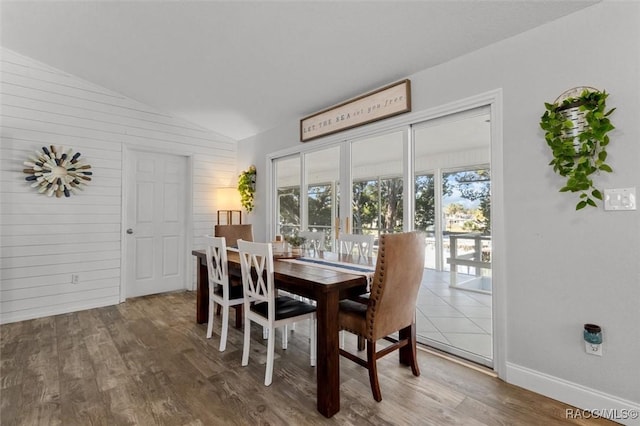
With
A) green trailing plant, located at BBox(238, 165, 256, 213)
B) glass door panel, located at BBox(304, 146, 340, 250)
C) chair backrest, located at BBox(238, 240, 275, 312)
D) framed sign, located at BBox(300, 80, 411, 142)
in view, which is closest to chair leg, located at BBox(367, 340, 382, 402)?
chair backrest, located at BBox(238, 240, 275, 312)

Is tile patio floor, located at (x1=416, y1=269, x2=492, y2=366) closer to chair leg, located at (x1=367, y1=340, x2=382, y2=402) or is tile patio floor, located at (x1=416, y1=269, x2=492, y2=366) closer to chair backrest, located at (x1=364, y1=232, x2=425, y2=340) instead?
chair backrest, located at (x1=364, y1=232, x2=425, y2=340)

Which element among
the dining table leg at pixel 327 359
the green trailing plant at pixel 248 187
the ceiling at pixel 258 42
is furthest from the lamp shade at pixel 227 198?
the dining table leg at pixel 327 359

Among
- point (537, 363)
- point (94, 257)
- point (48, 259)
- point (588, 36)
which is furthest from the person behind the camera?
point (94, 257)

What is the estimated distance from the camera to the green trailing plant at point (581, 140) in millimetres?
1755

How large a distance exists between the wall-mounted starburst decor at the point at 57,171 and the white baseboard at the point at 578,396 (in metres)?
4.80

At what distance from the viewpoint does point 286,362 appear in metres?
2.42

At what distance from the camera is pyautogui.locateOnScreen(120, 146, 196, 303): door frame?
4098mm

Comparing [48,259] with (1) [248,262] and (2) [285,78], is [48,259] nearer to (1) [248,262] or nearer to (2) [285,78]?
(1) [248,262]

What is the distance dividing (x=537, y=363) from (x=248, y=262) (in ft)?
6.99

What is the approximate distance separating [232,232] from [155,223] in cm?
161

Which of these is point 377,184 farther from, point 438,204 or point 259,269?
point 259,269

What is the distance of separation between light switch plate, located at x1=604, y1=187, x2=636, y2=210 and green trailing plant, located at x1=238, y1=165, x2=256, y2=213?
4115mm

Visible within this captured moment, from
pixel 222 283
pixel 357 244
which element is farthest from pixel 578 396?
pixel 222 283

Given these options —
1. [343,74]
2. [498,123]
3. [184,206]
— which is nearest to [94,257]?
[184,206]
